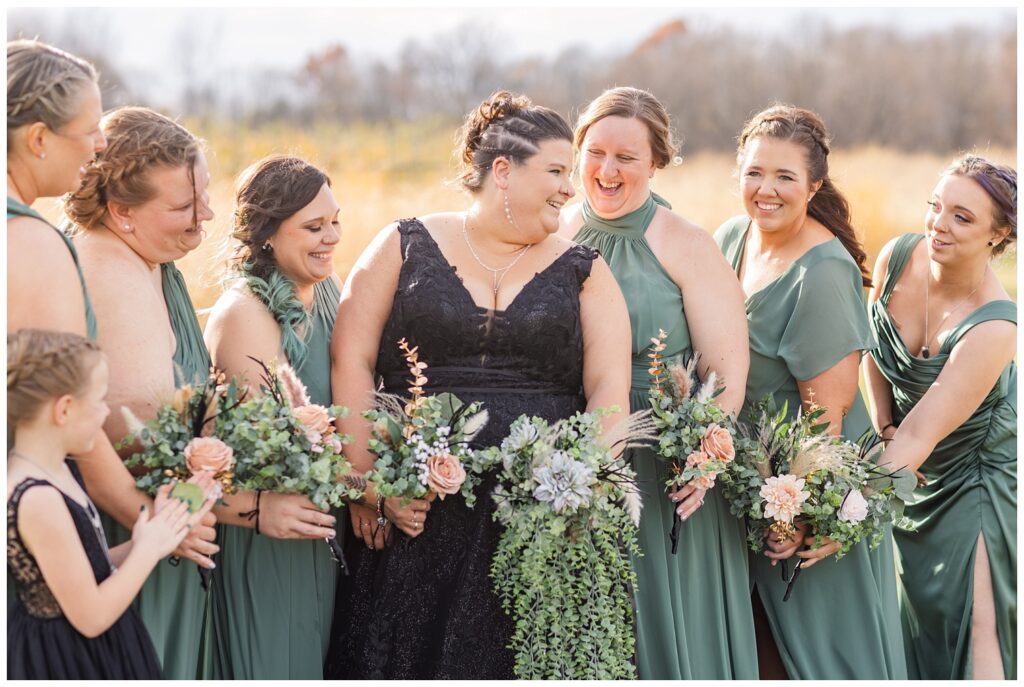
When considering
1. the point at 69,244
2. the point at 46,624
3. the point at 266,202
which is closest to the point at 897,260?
the point at 266,202

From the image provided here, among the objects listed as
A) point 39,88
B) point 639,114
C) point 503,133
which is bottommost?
point 39,88

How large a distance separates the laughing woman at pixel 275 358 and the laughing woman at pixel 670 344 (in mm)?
1242

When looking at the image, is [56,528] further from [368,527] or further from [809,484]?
[809,484]

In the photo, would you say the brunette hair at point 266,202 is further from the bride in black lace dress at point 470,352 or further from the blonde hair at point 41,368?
the blonde hair at point 41,368

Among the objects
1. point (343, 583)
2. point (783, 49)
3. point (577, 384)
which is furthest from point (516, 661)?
point (783, 49)

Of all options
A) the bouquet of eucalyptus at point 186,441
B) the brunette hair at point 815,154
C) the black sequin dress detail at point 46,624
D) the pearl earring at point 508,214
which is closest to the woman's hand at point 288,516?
the bouquet of eucalyptus at point 186,441

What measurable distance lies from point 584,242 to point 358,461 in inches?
57.6

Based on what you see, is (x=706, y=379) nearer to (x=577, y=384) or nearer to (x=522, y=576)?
(x=577, y=384)

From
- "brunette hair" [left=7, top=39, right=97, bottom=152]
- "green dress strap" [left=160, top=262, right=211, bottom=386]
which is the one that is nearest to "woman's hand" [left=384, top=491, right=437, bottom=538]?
"green dress strap" [left=160, top=262, right=211, bottom=386]

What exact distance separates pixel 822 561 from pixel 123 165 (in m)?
3.37

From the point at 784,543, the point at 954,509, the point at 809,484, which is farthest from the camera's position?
the point at 954,509

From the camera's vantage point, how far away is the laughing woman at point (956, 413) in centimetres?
550

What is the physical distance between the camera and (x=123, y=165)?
4.35m

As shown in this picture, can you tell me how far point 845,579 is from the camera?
5.43m
